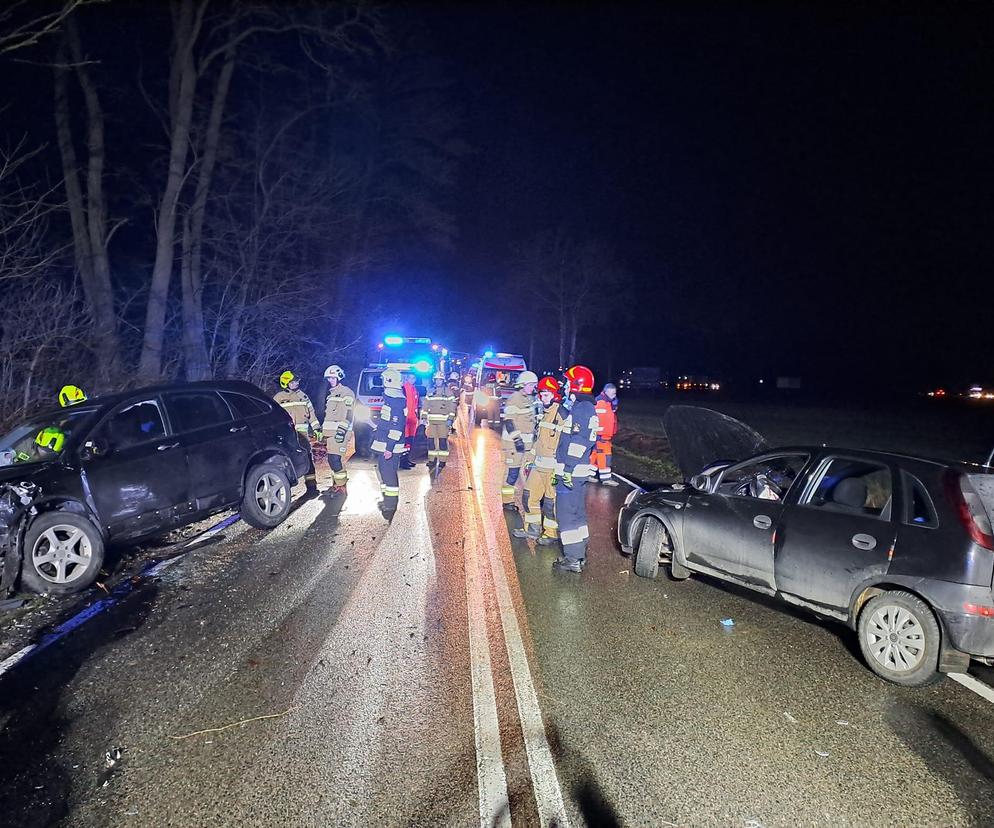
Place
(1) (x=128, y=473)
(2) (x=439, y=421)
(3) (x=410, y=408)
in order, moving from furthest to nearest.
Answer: (2) (x=439, y=421) < (3) (x=410, y=408) < (1) (x=128, y=473)

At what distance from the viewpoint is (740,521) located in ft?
17.2

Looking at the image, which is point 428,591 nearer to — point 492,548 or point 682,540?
point 492,548

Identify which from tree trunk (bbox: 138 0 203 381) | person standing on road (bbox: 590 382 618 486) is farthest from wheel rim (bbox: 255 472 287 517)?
tree trunk (bbox: 138 0 203 381)

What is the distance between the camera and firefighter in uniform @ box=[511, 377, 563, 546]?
7172mm

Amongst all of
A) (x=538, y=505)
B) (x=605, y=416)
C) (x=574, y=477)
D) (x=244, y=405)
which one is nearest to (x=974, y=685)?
(x=574, y=477)

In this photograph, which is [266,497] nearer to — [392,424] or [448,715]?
[392,424]

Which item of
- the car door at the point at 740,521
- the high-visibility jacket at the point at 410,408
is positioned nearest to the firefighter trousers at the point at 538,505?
the car door at the point at 740,521

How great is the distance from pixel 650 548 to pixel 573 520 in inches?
33.0

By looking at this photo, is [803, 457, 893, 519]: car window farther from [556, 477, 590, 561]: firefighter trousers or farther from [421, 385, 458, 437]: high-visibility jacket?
[421, 385, 458, 437]: high-visibility jacket

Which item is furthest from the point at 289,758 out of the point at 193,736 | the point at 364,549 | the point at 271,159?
the point at 271,159

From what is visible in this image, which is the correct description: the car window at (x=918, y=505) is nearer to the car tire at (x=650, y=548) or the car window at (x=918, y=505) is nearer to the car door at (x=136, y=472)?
the car tire at (x=650, y=548)

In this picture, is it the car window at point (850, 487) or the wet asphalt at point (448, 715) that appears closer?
the wet asphalt at point (448, 715)

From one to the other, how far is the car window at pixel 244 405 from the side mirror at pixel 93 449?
6.07ft

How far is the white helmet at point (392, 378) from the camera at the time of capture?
8.80m
